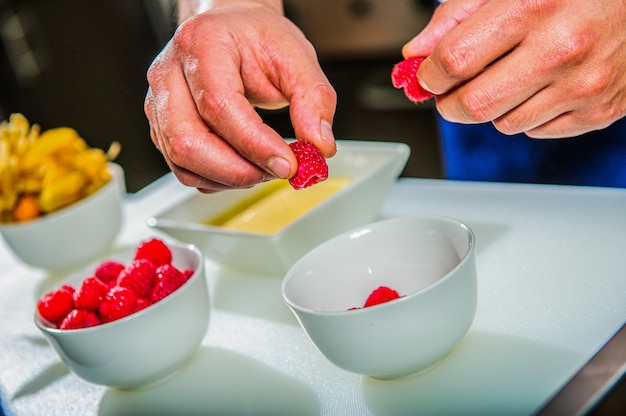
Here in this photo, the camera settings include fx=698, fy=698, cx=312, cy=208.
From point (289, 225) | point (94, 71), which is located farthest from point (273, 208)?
point (94, 71)

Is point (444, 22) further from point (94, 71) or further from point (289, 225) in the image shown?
point (94, 71)

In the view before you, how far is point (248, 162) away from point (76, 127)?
3.26m

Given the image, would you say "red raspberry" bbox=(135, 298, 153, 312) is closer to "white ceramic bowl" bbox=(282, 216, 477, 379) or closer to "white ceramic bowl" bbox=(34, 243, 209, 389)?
"white ceramic bowl" bbox=(34, 243, 209, 389)

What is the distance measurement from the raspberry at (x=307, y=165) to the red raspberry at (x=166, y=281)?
211mm

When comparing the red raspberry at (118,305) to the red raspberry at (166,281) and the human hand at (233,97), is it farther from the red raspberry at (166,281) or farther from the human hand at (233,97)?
the human hand at (233,97)

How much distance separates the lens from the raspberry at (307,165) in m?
0.73

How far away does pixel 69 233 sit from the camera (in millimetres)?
1196

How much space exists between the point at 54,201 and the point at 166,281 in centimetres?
47

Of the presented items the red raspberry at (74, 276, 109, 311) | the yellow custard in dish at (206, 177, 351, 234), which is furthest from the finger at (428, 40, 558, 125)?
the red raspberry at (74, 276, 109, 311)

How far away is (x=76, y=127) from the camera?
12.4 feet

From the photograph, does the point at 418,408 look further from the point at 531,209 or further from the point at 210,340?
the point at 531,209

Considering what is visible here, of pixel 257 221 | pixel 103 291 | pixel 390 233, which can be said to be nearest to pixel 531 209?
pixel 390 233

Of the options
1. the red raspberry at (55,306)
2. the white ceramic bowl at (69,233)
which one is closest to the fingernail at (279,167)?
the red raspberry at (55,306)

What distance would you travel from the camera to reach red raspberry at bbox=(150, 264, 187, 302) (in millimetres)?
822
